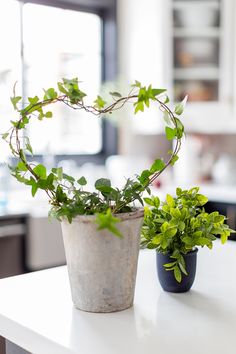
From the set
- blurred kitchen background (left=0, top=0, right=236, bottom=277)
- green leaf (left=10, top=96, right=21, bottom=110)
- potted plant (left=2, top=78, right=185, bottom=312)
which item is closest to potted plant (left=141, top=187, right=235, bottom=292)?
potted plant (left=2, top=78, right=185, bottom=312)

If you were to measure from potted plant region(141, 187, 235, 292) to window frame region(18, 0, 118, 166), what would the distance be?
2770 millimetres

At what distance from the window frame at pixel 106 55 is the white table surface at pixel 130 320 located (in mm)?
2735

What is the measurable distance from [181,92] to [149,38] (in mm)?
444

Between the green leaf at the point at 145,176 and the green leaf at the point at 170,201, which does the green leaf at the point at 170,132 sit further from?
the green leaf at the point at 170,201

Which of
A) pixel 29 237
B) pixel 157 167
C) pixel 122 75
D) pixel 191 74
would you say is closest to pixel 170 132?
pixel 157 167

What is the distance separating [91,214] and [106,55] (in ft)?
10.9

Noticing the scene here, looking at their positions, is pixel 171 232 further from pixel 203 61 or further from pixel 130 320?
pixel 203 61

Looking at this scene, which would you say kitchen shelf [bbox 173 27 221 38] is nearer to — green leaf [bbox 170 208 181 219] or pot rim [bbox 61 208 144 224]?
green leaf [bbox 170 208 181 219]

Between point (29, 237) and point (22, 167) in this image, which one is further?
point (29, 237)

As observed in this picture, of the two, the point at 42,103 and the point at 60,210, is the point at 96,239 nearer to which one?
the point at 60,210

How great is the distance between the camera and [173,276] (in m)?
1.14

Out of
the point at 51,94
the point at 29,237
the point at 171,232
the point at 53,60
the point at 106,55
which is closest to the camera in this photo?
the point at 51,94

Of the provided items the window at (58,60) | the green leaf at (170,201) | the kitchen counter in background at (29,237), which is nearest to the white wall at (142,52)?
the window at (58,60)

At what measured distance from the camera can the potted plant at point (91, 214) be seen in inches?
38.0
